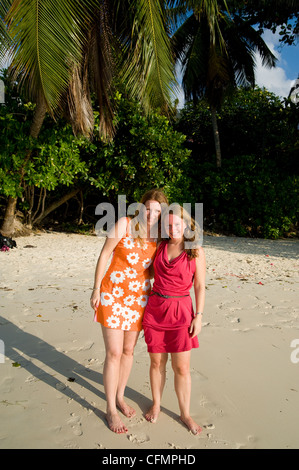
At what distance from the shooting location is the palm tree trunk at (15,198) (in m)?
8.32

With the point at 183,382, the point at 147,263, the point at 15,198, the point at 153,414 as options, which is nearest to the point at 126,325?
the point at 147,263

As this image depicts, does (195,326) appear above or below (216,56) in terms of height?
below

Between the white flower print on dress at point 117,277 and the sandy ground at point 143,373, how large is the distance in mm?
990

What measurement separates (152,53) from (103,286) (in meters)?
6.15

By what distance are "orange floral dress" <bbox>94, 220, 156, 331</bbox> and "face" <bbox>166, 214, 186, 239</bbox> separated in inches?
7.5

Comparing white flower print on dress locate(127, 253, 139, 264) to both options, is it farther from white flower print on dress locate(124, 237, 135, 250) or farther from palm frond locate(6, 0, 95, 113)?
palm frond locate(6, 0, 95, 113)

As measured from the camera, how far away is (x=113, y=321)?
2.44 meters

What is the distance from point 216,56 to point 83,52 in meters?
9.07

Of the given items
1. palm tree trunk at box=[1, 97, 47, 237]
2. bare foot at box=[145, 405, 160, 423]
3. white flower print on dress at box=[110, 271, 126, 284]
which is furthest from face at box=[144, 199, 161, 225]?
palm tree trunk at box=[1, 97, 47, 237]

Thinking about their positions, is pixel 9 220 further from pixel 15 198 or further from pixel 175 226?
pixel 175 226

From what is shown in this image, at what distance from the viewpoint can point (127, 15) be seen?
7.61 m

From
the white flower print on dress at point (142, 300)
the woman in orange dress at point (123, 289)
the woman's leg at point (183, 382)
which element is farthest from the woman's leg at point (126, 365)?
the woman's leg at point (183, 382)

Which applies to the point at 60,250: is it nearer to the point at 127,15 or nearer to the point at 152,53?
the point at 152,53
